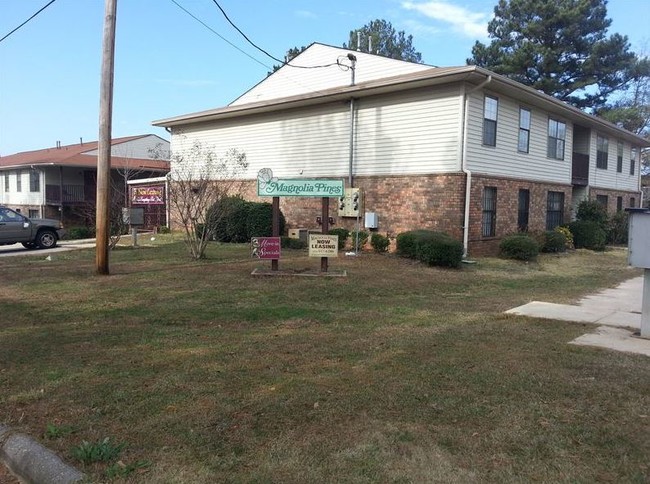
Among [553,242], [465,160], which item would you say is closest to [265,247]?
[465,160]

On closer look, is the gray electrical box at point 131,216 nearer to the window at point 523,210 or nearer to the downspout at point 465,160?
the downspout at point 465,160

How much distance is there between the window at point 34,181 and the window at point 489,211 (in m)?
28.1

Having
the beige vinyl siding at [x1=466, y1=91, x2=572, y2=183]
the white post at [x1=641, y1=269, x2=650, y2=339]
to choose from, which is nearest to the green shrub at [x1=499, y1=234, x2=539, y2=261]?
the beige vinyl siding at [x1=466, y1=91, x2=572, y2=183]

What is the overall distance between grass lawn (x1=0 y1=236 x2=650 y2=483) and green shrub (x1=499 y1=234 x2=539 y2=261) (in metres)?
7.09

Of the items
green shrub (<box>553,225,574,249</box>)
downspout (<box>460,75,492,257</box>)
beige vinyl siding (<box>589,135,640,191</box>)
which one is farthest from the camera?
beige vinyl siding (<box>589,135,640,191</box>)

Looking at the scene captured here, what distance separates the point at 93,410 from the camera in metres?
4.30

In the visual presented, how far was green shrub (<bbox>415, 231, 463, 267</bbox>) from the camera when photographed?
13672 millimetres

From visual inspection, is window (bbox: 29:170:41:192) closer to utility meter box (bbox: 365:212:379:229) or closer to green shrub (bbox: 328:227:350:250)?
green shrub (bbox: 328:227:350:250)

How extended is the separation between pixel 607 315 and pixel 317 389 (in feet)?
18.7

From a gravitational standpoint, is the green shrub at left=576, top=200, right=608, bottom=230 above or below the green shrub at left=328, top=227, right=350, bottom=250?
above

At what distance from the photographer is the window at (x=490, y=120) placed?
16312mm

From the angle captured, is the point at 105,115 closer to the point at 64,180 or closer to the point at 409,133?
the point at 409,133

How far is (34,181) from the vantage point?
34.4m

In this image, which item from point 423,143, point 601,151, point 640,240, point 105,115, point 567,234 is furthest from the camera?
point 601,151
